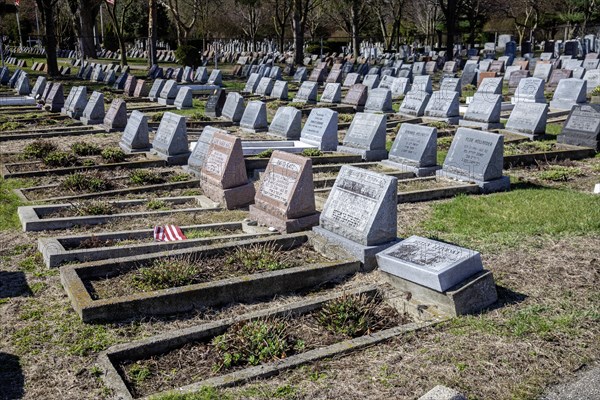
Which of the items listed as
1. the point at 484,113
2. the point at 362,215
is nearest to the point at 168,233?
the point at 362,215

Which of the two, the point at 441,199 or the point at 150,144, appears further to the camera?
the point at 150,144

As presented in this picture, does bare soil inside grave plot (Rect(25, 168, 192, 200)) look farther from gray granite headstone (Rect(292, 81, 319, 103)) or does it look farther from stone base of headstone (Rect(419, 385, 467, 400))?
gray granite headstone (Rect(292, 81, 319, 103))

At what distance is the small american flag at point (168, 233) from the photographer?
26.7ft

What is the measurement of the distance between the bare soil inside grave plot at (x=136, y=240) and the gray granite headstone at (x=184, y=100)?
14.6m

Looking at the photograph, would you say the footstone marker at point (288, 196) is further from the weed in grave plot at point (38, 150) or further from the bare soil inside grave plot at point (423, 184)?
the weed in grave plot at point (38, 150)

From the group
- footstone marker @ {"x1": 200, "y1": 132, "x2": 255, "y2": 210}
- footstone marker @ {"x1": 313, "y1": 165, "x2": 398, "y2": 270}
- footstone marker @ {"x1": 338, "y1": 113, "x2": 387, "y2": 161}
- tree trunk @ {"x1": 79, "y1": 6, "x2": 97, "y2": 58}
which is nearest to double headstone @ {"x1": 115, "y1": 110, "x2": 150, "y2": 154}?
footstone marker @ {"x1": 200, "y1": 132, "x2": 255, "y2": 210}

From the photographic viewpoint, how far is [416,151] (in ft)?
40.3

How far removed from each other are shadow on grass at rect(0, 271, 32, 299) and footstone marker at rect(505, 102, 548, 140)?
41.2 feet

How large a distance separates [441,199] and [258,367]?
644cm

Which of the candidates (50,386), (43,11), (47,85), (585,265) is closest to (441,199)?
(585,265)

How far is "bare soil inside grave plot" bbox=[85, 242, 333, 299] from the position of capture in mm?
6547

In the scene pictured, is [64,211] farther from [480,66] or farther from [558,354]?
[480,66]

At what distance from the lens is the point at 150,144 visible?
14367 mm

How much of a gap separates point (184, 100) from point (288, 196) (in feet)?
49.7
